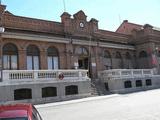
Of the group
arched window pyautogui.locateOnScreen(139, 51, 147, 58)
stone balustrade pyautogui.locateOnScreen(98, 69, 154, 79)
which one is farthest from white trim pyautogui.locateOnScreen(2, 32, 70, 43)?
arched window pyautogui.locateOnScreen(139, 51, 147, 58)

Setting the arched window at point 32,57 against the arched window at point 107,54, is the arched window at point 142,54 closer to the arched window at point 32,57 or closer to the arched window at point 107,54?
the arched window at point 107,54

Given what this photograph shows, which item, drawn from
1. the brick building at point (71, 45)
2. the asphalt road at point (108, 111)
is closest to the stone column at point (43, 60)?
the brick building at point (71, 45)

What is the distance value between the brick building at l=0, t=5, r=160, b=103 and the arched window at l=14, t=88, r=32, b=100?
11.7 feet

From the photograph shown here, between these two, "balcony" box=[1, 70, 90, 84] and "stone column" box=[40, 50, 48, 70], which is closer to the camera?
"balcony" box=[1, 70, 90, 84]

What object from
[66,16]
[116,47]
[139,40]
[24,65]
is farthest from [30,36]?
[139,40]

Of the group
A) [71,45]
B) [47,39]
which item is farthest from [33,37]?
[71,45]

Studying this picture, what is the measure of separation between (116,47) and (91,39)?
199 inches

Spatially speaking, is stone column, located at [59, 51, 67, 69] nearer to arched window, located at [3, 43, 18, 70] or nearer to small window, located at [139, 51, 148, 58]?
arched window, located at [3, 43, 18, 70]

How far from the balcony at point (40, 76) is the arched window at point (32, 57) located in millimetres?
3489

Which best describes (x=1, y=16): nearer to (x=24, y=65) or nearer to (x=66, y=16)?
(x=24, y=65)

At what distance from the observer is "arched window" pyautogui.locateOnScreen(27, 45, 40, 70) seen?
2757cm

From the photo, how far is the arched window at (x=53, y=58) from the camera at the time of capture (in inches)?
1155

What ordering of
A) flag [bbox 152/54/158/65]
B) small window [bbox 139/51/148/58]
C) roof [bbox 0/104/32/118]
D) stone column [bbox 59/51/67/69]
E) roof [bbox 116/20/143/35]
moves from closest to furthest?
roof [bbox 0/104/32/118], stone column [bbox 59/51/67/69], flag [bbox 152/54/158/65], small window [bbox 139/51/148/58], roof [bbox 116/20/143/35]

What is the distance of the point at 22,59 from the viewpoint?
Result: 1051 inches
